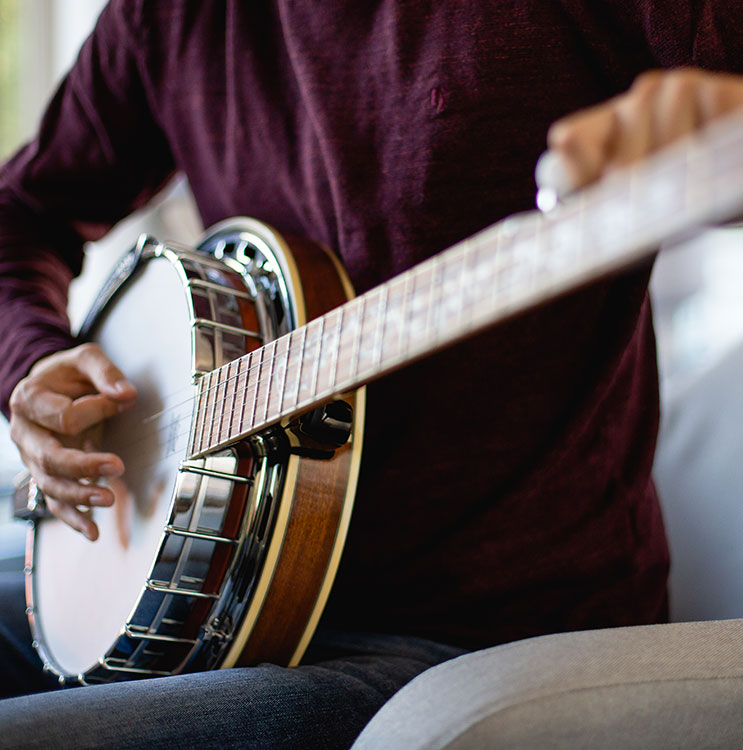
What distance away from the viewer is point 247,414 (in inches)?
23.1

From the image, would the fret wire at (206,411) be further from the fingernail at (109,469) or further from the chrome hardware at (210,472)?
the fingernail at (109,469)

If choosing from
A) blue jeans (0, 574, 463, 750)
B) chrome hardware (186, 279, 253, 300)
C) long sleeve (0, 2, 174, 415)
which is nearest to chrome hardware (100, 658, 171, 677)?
blue jeans (0, 574, 463, 750)

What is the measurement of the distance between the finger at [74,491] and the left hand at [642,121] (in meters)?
0.54

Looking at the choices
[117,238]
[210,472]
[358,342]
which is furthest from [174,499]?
[117,238]

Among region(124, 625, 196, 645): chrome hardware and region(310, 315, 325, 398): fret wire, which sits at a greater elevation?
region(310, 315, 325, 398): fret wire

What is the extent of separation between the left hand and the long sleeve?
770mm

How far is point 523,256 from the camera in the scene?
0.38m

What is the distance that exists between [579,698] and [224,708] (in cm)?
25

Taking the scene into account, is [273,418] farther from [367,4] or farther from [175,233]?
[175,233]

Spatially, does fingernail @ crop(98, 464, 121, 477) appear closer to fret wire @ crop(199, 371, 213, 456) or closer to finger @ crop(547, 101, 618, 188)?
fret wire @ crop(199, 371, 213, 456)

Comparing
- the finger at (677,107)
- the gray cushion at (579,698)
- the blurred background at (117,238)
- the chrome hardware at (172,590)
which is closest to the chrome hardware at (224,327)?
the chrome hardware at (172,590)

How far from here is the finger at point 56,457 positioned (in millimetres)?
738

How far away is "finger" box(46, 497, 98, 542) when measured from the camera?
30.6 inches

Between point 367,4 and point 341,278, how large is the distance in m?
0.28
